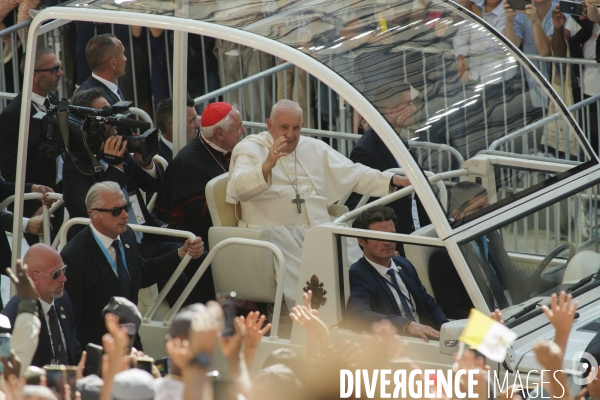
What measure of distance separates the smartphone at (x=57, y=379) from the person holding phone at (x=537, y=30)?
6.28 m

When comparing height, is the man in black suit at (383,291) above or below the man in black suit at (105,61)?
below

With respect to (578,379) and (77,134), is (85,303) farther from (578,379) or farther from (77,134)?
(578,379)

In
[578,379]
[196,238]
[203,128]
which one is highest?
[203,128]

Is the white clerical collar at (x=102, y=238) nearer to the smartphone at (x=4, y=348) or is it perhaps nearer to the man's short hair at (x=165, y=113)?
the man's short hair at (x=165, y=113)

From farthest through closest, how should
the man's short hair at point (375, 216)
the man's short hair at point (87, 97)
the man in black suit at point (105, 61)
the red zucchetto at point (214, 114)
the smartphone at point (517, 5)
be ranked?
the smartphone at point (517, 5) < the man in black suit at point (105, 61) < the red zucchetto at point (214, 114) < the man's short hair at point (87, 97) < the man's short hair at point (375, 216)

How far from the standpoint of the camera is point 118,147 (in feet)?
22.6

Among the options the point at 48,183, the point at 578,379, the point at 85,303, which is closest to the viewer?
the point at 578,379

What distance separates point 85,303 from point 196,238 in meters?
0.75

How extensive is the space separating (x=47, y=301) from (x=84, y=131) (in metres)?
1.37

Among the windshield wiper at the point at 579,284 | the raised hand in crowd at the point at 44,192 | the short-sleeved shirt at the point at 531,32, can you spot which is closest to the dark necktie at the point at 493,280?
the windshield wiper at the point at 579,284

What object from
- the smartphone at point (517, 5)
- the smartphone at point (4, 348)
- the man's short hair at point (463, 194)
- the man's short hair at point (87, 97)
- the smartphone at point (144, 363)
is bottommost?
the smartphone at point (144, 363)

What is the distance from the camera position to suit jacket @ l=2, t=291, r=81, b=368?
19.0 ft

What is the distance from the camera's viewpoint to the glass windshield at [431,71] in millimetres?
6004

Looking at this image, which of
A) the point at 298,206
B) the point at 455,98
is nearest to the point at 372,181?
the point at 298,206
